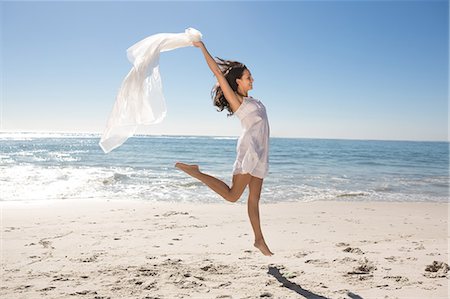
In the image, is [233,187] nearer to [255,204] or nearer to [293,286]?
[255,204]

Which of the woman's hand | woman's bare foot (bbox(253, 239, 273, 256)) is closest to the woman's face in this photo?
the woman's hand

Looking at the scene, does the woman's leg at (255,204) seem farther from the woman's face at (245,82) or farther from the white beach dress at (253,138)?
the woman's face at (245,82)

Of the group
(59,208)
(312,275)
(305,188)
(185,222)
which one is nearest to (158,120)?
(312,275)

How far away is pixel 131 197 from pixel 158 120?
6.42 m

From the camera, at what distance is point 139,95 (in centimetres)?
454

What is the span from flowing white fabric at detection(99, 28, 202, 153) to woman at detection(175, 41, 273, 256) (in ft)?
2.01

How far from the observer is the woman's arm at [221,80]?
13.4 ft

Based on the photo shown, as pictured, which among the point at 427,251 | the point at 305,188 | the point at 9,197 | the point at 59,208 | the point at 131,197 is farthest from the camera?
the point at 305,188

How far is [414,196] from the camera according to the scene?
11.9 metres

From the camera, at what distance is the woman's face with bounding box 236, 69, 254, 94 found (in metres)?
4.34

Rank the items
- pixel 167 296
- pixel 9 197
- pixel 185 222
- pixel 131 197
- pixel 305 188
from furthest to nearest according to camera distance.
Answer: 1. pixel 305 188
2. pixel 131 197
3. pixel 9 197
4. pixel 185 222
5. pixel 167 296

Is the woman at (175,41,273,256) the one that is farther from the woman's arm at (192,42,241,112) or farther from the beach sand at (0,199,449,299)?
the beach sand at (0,199,449,299)

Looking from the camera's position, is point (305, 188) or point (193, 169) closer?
point (193, 169)

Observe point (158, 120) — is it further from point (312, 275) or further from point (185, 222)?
point (185, 222)
